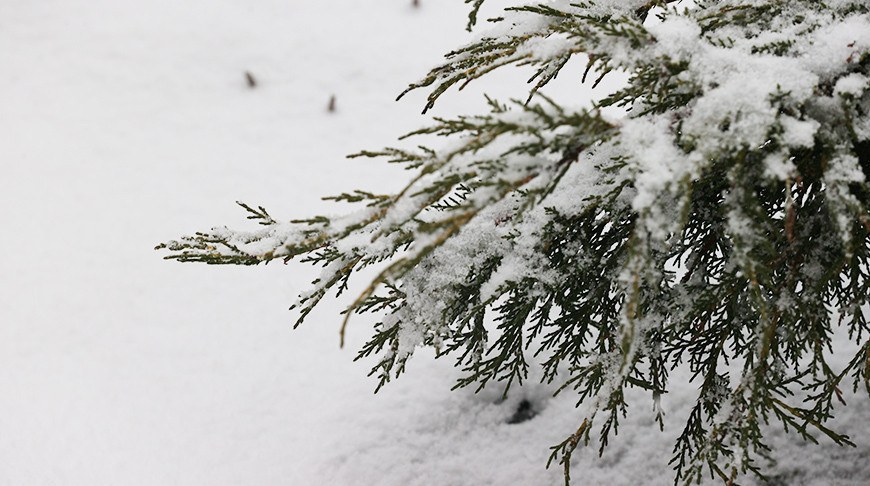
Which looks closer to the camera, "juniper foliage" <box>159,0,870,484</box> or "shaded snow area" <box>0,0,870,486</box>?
"juniper foliage" <box>159,0,870,484</box>

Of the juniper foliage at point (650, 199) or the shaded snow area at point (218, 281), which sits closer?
the juniper foliage at point (650, 199)

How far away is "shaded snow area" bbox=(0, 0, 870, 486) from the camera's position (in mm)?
3711

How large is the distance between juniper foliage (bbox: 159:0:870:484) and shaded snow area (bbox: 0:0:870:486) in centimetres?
29

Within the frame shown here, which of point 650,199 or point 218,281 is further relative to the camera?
point 218,281

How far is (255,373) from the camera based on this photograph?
15.3 feet

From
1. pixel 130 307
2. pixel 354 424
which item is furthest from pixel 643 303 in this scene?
pixel 130 307

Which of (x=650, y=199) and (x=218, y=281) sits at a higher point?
(x=218, y=281)

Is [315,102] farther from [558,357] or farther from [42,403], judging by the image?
[558,357]

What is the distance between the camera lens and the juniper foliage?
1.39 m

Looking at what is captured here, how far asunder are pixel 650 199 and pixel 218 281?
5186 mm

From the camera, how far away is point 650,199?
4.46ft

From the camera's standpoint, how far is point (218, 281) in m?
5.69

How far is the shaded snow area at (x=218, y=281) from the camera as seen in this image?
12.2ft

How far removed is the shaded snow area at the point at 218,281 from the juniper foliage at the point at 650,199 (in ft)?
0.97
